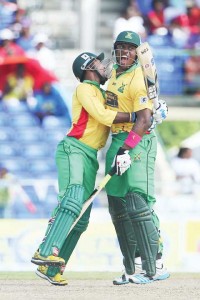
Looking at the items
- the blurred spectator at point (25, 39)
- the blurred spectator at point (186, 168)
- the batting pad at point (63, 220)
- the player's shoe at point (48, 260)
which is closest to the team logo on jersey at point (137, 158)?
the batting pad at point (63, 220)

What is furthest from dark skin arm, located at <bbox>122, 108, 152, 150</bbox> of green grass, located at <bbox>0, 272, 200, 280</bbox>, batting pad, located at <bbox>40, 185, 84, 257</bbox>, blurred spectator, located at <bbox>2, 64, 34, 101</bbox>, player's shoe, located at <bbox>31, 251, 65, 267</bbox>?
blurred spectator, located at <bbox>2, 64, 34, 101</bbox>

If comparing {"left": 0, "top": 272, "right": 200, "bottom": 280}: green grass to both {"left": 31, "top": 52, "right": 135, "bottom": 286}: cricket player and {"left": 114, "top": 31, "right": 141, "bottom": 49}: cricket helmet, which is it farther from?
{"left": 114, "top": 31, "right": 141, "bottom": 49}: cricket helmet

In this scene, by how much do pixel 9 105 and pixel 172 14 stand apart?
3196 mm

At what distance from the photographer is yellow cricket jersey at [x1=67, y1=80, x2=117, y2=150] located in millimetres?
8066

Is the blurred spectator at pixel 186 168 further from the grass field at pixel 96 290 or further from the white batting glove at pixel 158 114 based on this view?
the white batting glove at pixel 158 114

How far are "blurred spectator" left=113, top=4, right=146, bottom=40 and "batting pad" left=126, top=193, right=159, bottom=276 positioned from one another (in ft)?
27.9

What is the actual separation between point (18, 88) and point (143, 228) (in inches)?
316

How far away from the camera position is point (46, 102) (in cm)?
1577

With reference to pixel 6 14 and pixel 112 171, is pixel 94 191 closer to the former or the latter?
pixel 112 171

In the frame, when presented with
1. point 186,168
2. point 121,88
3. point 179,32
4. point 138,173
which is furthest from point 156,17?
point 138,173

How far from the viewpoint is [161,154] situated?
15.7 metres

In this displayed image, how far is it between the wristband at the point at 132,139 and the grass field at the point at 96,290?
1.16m

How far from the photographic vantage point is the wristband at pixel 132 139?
797cm

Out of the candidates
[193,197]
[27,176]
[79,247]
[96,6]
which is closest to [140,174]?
[79,247]
